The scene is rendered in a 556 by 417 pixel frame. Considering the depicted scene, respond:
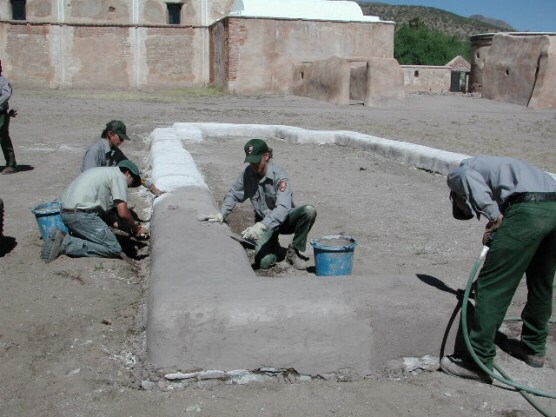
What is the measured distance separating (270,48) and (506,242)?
26.8 m

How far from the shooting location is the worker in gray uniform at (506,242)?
11.6 ft

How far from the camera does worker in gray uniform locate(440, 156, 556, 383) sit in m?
3.53

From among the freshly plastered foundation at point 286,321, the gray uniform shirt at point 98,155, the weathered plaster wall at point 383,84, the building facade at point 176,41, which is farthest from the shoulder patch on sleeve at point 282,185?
the building facade at point 176,41

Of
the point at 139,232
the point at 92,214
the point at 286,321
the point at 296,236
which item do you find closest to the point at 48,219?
the point at 92,214

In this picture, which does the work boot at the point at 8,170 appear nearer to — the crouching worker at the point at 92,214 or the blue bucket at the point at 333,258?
the crouching worker at the point at 92,214

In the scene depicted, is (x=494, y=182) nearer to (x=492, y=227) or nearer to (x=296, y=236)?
(x=492, y=227)

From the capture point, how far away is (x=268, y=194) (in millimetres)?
5605

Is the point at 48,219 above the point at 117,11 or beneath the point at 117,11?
beneath

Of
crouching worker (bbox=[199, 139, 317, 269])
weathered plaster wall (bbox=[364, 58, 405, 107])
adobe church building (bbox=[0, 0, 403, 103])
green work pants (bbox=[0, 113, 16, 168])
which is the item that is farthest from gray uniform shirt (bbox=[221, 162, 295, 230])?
adobe church building (bbox=[0, 0, 403, 103])

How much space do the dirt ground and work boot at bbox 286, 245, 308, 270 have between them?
2.5 inches

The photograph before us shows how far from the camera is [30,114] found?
17.9m

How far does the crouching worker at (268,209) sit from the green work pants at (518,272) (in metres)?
2.02

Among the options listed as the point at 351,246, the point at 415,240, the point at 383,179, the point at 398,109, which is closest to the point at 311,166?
the point at 383,179

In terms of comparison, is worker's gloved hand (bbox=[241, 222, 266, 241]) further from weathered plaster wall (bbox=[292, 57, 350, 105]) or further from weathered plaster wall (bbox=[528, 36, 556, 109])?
weathered plaster wall (bbox=[528, 36, 556, 109])
